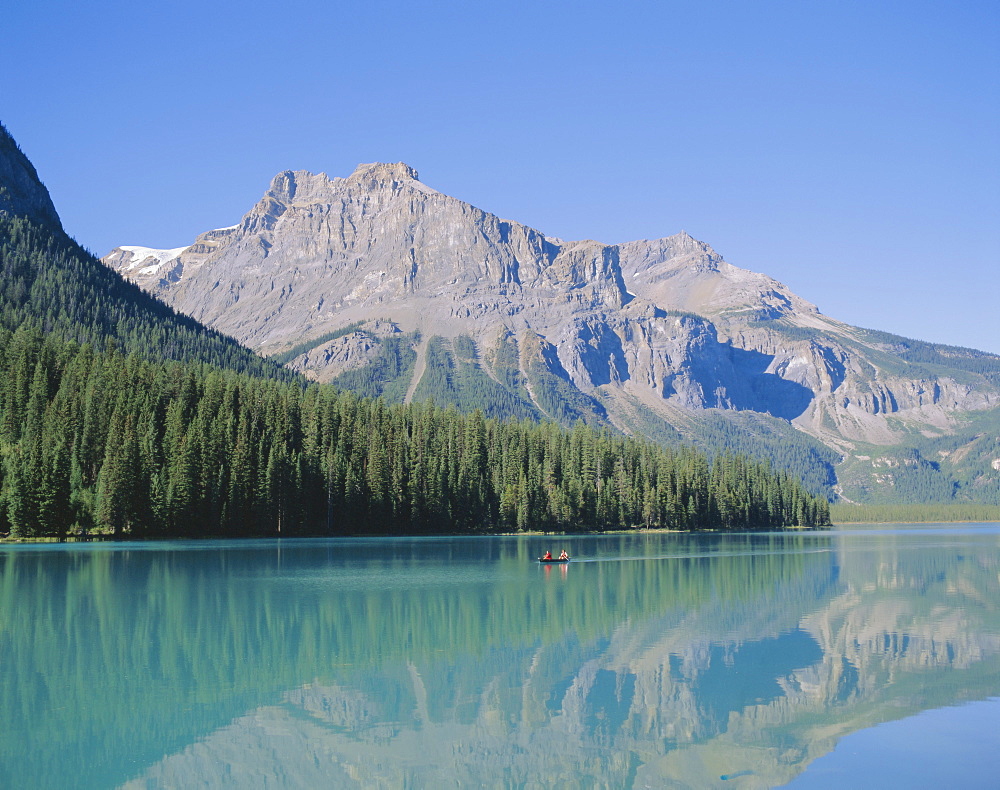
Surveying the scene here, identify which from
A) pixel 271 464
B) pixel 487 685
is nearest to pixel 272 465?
pixel 271 464

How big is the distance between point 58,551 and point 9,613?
39691 millimetres

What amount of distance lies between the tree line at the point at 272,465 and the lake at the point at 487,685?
42.8 m

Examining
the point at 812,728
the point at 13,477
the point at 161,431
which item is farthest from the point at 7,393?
the point at 812,728

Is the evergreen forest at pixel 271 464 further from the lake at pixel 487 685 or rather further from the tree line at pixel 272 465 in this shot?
the lake at pixel 487 685

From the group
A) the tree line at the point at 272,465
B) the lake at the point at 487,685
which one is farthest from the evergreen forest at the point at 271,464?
the lake at the point at 487,685

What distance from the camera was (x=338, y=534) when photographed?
11762 cm

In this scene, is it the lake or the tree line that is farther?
the tree line

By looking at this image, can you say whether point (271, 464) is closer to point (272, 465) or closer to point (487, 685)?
point (272, 465)

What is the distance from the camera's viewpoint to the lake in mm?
18625

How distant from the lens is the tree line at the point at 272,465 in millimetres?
92062

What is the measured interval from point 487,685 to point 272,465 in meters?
85.1

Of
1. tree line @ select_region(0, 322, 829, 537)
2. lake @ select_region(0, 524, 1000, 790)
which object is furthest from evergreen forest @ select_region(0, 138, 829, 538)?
lake @ select_region(0, 524, 1000, 790)

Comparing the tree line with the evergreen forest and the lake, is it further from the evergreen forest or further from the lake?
the lake

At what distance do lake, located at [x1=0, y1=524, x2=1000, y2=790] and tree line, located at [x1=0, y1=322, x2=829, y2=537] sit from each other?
42.8m
